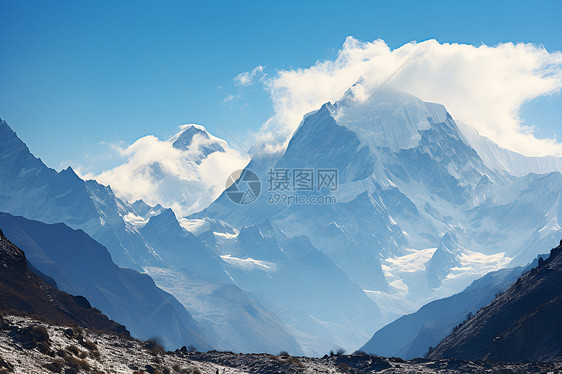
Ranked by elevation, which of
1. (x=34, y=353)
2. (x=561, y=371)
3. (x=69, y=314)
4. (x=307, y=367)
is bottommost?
(x=561, y=371)

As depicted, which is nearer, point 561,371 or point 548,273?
point 561,371

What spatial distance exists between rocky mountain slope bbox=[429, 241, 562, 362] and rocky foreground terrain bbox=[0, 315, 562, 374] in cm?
1777

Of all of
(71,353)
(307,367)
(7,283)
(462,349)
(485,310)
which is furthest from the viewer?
(485,310)

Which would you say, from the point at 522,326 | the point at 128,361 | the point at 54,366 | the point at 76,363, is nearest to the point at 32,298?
the point at 128,361

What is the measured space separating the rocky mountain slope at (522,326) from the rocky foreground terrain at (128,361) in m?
17.8

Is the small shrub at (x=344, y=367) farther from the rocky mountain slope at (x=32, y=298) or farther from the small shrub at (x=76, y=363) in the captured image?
the rocky mountain slope at (x=32, y=298)

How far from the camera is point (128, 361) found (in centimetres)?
5375

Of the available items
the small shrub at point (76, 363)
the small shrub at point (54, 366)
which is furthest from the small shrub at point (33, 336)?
the small shrub at point (54, 366)

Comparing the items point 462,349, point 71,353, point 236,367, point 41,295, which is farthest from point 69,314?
point 462,349

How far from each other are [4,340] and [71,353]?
5.17 m

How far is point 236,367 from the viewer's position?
6316cm

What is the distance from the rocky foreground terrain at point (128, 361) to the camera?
4494 centimetres

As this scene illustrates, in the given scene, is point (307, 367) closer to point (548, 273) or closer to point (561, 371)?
point (561, 371)

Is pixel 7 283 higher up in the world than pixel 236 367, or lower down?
higher up
